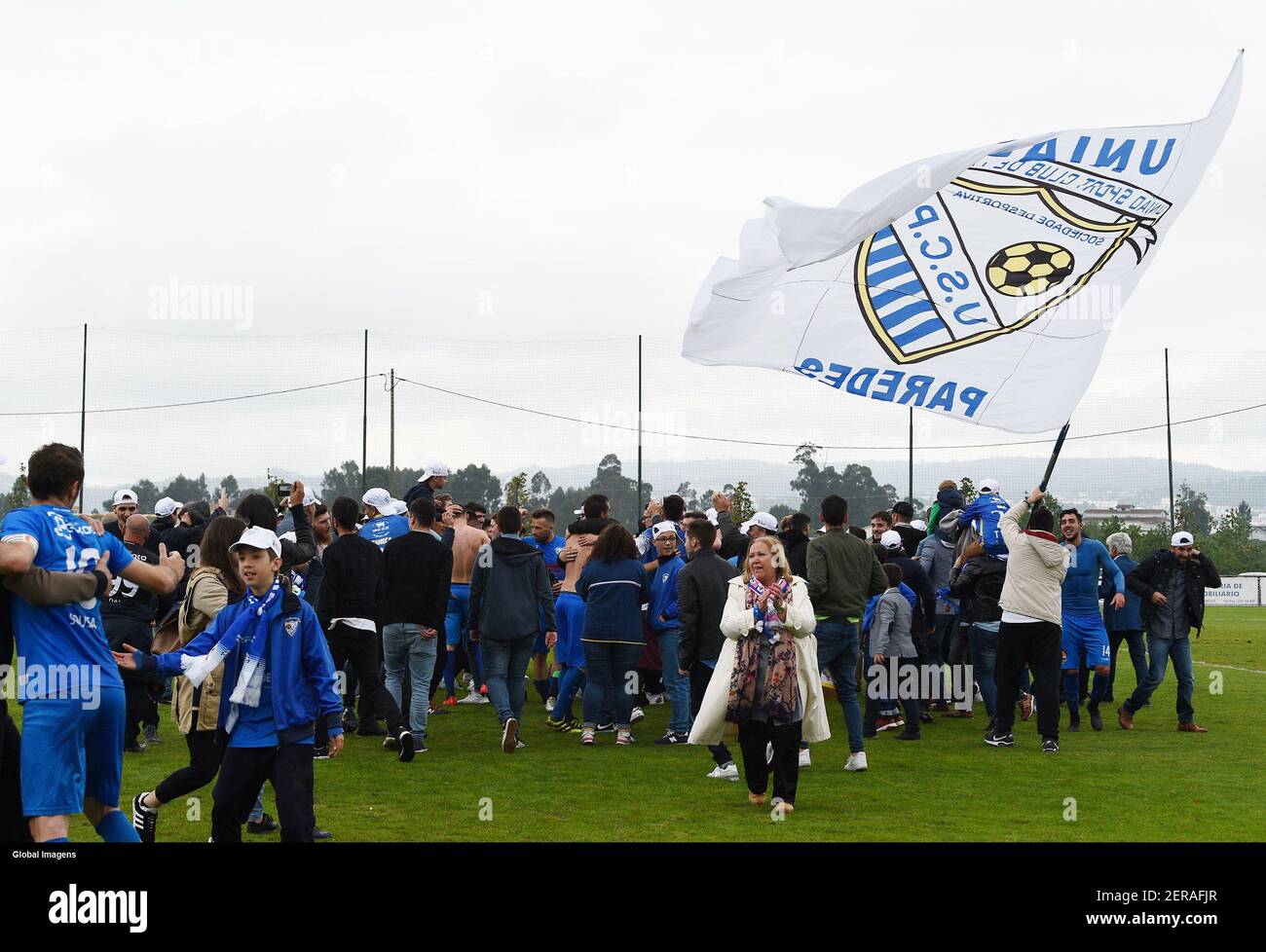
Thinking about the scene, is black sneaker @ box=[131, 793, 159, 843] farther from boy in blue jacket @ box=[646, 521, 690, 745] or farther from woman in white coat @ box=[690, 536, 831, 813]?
boy in blue jacket @ box=[646, 521, 690, 745]

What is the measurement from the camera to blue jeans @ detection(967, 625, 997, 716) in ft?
38.9

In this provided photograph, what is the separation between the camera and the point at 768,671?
8195 millimetres

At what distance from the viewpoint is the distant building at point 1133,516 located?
113ft

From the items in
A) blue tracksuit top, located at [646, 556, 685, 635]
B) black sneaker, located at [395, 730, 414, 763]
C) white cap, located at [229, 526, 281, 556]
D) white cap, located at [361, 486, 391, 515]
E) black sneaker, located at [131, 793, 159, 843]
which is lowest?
black sneaker, located at [395, 730, 414, 763]

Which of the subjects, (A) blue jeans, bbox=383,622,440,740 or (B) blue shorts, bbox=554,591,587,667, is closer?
(A) blue jeans, bbox=383,622,440,740

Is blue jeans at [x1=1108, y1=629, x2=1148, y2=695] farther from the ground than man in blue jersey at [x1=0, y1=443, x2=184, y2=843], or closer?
closer

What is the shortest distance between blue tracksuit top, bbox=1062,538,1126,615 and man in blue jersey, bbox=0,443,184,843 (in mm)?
8859

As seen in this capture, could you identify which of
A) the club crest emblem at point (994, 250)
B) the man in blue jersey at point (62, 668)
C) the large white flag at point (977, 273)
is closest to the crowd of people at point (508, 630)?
the man in blue jersey at point (62, 668)

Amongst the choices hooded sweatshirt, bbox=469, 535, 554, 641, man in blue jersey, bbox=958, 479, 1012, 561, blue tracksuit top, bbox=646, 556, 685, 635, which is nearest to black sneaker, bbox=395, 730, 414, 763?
hooded sweatshirt, bbox=469, 535, 554, 641

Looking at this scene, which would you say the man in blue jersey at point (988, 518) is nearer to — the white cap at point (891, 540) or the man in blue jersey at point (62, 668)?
the white cap at point (891, 540)

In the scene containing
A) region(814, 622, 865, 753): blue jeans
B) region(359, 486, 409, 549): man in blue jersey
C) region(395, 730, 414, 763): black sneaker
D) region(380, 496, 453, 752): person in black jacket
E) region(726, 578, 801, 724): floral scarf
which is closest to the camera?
region(726, 578, 801, 724): floral scarf

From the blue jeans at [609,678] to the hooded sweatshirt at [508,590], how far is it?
54 centimetres
